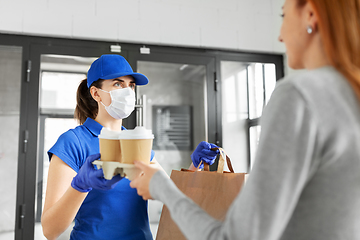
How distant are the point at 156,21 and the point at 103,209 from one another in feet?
5.59

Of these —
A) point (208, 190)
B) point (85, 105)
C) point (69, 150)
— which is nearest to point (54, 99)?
point (85, 105)

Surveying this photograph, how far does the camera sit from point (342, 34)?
0.48 metres

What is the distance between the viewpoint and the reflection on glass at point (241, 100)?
2.64 m

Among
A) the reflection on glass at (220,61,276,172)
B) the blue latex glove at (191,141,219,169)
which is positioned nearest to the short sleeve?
the blue latex glove at (191,141,219,169)

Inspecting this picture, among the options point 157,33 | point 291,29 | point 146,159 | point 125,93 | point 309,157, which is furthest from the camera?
point 157,33

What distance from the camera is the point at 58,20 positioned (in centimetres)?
225

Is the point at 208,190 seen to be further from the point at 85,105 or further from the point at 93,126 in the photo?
the point at 85,105

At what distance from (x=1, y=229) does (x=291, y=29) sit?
228cm

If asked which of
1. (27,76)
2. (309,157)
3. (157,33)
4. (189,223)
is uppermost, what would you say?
(157,33)

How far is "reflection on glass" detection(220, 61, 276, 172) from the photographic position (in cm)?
264

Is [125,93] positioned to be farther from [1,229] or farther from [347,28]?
[1,229]

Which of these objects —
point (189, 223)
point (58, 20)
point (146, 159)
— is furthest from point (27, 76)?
point (189, 223)

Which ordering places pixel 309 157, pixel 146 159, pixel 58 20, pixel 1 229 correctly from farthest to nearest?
pixel 58 20 < pixel 1 229 < pixel 146 159 < pixel 309 157

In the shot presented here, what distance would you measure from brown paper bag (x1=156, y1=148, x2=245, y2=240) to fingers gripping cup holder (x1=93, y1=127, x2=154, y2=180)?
28 centimetres
